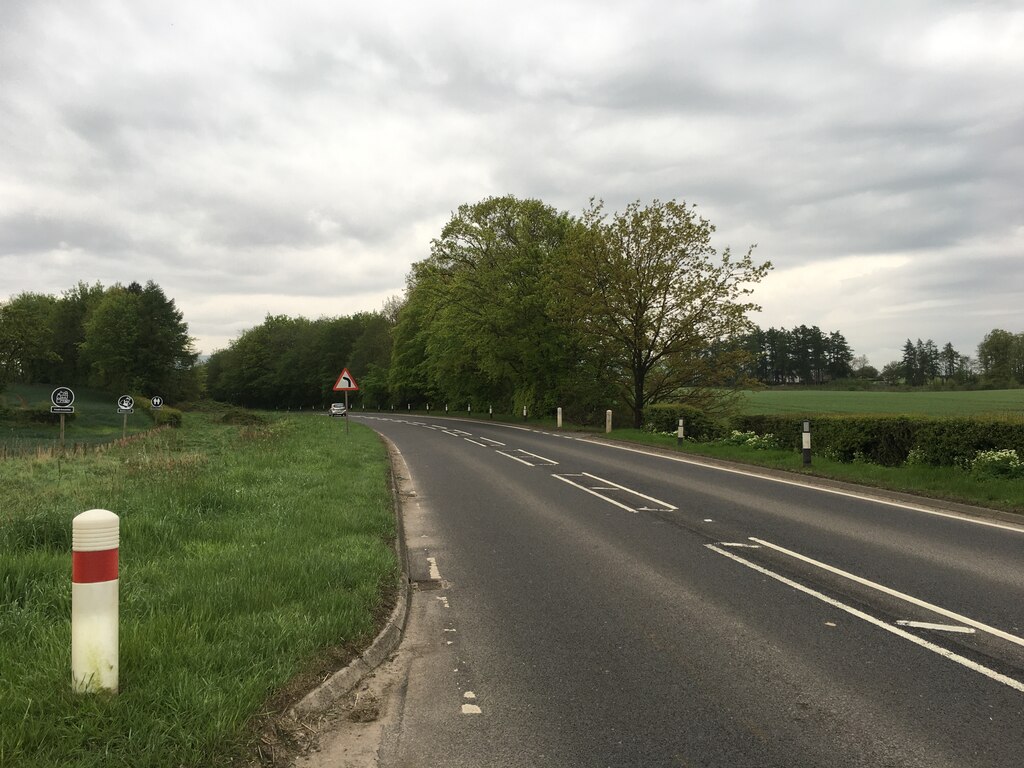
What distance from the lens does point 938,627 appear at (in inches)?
185

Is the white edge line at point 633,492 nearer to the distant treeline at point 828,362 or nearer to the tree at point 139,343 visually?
the tree at point 139,343

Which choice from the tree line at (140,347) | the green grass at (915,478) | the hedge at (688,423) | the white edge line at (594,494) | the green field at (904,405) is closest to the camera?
the green grass at (915,478)

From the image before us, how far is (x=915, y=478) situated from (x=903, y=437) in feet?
6.51

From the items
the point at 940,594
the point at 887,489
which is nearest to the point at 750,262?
the point at 887,489

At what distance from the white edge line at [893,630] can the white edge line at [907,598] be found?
556mm

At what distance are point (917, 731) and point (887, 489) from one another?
29.4 feet

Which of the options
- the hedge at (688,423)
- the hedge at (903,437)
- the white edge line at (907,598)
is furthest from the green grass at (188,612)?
the hedge at (688,423)

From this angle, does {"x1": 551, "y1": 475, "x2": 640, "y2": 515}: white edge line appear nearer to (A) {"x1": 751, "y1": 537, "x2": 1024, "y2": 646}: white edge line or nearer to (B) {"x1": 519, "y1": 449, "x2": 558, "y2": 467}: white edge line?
(B) {"x1": 519, "y1": 449, "x2": 558, "y2": 467}: white edge line

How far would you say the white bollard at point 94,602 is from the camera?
309 cm

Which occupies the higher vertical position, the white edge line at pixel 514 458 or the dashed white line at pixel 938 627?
the dashed white line at pixel 938 627

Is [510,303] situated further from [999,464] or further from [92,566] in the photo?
[92,566]

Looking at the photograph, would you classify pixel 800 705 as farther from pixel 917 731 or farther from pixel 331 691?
A: pixel 331 691

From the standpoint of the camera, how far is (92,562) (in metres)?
3.11

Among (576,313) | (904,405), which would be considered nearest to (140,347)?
(576,313)
